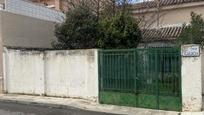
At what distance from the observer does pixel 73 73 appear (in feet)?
A: 52.7

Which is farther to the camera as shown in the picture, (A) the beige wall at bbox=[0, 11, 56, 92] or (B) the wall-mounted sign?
(A) the beige wall at bbox=[0, 11, 56, 92]

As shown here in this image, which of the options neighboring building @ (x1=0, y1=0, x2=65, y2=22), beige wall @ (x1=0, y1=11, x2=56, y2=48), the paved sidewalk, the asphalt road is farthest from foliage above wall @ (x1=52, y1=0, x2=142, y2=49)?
the asphalt road

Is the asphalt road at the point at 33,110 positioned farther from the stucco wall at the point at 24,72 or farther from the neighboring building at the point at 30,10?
the neighboring building at the point at 30,10

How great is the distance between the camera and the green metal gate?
13391 mm

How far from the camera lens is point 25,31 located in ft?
66.5

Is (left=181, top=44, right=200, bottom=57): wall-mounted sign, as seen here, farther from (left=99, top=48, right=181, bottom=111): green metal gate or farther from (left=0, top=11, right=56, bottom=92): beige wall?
(left=0, top=11, right=56, bottom=92): beige wall

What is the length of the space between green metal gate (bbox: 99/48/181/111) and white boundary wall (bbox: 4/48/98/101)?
0.56m

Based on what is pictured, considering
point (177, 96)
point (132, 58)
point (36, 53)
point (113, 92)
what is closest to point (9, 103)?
point (36, 53)

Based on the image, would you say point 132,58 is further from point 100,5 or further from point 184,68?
point 100,5

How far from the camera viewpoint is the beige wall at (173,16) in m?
23.0

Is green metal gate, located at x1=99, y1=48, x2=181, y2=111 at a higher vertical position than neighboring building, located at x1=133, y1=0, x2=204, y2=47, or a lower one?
lower

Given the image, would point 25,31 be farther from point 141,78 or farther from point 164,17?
point 164,17

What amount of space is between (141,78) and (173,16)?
10.6 m

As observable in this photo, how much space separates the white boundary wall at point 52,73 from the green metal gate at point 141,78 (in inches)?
21.9
